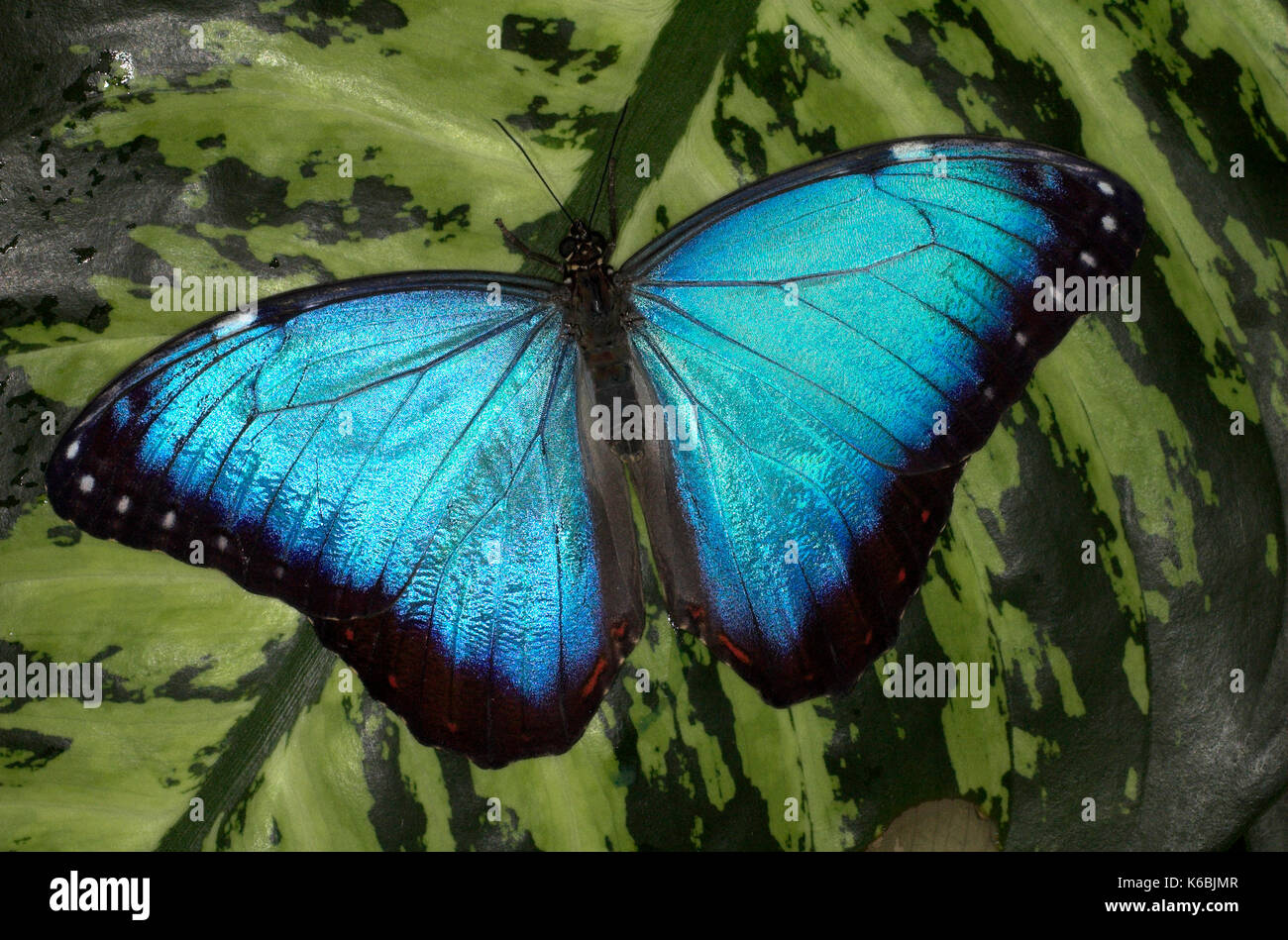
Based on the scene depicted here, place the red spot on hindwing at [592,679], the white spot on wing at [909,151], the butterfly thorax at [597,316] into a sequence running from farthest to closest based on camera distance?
1. the red spot on hindwing at [592,679]
2. the butterfly thorax at [597,316]
3. the white spot on wing at [909,151]

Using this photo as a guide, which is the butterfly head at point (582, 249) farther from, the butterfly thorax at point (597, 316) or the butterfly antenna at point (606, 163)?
the butterfly antenna at point (606, 163)

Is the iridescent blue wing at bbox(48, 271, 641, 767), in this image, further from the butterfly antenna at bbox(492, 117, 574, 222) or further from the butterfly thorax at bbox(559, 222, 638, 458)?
the butterfly antenna at bbox(492, 117, 574, 222)

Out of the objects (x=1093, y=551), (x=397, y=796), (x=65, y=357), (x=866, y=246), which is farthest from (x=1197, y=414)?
(x=65, y=357)

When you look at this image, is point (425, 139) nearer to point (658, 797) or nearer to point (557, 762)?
point (557, 762)

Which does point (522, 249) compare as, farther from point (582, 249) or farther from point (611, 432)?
point (611, 432)

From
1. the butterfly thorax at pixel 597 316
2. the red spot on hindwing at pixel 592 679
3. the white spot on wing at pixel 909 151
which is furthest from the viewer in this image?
the red spot on hindwing at pixel 592 679

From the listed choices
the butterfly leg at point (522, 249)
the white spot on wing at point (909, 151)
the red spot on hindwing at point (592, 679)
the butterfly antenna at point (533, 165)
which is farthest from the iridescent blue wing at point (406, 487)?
the white spot on wing at point (909, 151)
